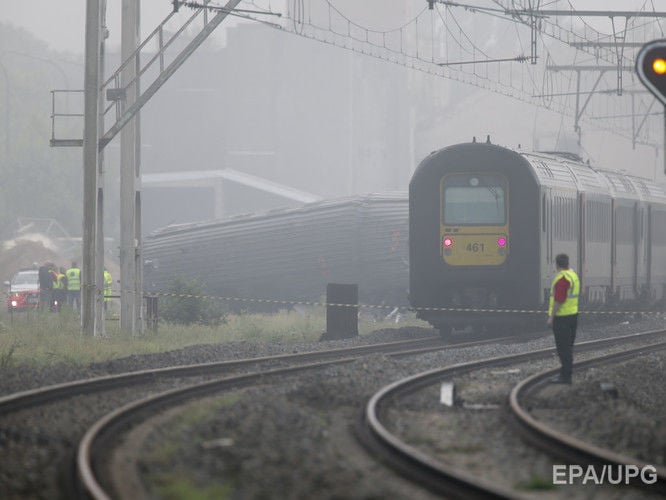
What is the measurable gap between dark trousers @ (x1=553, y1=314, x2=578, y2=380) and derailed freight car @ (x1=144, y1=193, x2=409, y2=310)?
2078 centimetres

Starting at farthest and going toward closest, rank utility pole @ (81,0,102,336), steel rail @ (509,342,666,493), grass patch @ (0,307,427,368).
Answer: utility pole @ (81,0,102,336)
grass patch @ (0,307,427,368)
steel rail @ (509,342,666,493)

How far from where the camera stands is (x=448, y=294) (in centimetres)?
2283

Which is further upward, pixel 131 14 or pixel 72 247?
pixel 131 14

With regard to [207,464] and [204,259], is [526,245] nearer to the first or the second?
[207,464]

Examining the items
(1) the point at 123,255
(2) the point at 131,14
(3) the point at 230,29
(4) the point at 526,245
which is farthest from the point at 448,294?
(3) the point at 230,29

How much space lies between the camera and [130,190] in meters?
23.1

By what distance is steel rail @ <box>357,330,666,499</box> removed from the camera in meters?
7.38

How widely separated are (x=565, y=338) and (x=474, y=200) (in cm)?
843

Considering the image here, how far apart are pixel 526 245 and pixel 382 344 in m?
3.32

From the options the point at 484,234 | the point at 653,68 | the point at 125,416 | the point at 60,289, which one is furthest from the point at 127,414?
the point at 60,289

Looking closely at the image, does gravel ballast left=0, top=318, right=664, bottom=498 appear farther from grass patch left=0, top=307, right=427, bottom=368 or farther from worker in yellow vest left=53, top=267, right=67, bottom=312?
worker in yellow vest left=53, top=267, right=67, bottom=312

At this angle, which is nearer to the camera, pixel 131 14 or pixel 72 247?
pixel 131 14

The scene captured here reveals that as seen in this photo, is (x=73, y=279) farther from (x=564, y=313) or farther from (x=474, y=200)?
(x=564, y=313)
